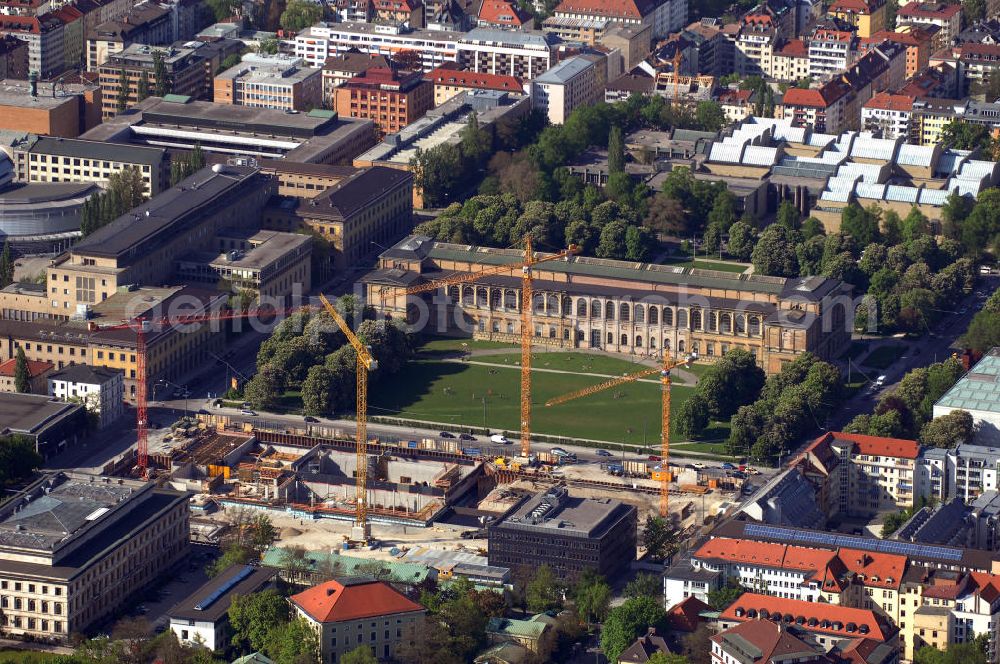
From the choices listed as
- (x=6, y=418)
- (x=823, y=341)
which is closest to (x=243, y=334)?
(x=6, y=418)

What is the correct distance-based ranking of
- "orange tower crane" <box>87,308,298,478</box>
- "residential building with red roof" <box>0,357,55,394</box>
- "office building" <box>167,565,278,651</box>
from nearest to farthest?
1. "office building" <box>167,565,278,651</box>
2. "orange tower crane" <box>87,308,298,478</box>
3. "residential building with red roof" <box>0,357,55,394</box>

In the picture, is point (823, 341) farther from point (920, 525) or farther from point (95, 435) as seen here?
point (95, 435)

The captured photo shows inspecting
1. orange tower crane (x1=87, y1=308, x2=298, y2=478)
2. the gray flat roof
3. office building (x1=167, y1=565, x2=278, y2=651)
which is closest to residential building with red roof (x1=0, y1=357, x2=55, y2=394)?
the gray flat roof

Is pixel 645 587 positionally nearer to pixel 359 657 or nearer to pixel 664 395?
pixel 359 657

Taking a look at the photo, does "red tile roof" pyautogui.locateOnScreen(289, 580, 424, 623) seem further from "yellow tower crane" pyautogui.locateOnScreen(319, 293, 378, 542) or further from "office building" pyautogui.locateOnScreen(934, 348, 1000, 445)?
"office building" pyautogui.locateOnScreen(934, 348, 1000, 445)

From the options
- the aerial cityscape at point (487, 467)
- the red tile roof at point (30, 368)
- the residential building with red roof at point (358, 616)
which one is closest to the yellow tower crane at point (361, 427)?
the aerial cityscape at point (487, 467)

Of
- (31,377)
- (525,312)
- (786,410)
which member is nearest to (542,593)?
(786,410)
